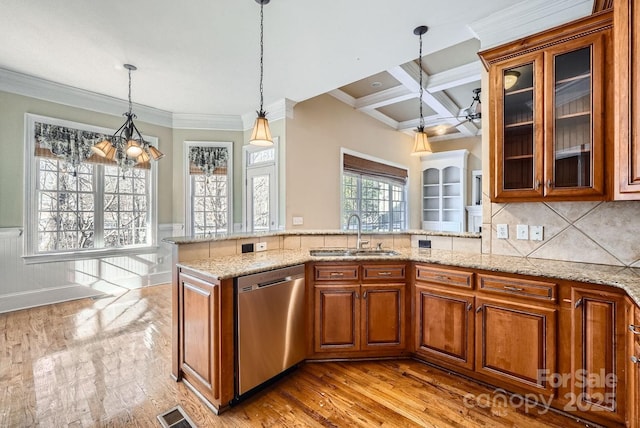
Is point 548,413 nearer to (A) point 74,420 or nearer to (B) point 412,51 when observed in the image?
(A) point 74,420

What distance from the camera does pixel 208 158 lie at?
5.18 m

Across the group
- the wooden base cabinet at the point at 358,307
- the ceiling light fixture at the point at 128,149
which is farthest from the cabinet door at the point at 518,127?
the ceiling light fixture at the point at 128,149

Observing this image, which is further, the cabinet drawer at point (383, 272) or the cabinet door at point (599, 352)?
the cabinet drawer at point (383, 272)

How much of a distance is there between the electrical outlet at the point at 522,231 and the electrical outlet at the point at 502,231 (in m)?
0.08

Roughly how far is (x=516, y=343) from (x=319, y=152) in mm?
3523

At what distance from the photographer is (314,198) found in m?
4.52

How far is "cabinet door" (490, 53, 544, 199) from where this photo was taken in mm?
2061

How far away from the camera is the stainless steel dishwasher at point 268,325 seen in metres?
1.88

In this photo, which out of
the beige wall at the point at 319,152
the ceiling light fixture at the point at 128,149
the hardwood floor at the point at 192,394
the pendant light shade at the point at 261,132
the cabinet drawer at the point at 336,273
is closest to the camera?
the hardwood floor at the point at 192,394

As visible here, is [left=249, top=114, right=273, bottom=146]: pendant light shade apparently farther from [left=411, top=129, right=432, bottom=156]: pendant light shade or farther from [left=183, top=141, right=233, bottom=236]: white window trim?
[left=183, top=141, right=233, bottom=236]: white window trim

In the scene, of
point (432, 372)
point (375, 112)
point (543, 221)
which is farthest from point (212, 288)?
point (375, 112)

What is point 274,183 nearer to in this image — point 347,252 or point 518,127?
point 347,252

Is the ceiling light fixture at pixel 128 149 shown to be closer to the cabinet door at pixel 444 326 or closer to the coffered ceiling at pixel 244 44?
the coffered ceiling at pixel 244 44

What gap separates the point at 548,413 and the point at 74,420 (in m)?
3.00
